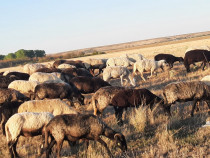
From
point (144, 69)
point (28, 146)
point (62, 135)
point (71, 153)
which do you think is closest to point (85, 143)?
point (71, 153)

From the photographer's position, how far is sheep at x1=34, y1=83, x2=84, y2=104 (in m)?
10.4

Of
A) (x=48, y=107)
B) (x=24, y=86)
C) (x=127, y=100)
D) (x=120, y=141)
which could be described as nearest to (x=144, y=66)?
(x=24, y=86)

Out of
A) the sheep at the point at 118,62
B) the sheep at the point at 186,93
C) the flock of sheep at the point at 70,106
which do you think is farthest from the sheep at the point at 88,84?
the sheep at the point at 118,62

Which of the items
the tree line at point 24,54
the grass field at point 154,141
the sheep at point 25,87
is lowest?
the grass field at point 154,141

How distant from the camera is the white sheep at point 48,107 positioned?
7746 mm

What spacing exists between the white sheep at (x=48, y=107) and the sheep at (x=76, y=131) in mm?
2054

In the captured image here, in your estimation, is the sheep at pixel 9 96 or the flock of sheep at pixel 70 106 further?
the sheep at pixel 9 96

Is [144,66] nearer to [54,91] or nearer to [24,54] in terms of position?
[54,91]

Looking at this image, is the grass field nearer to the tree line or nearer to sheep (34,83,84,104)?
sheep (34,83,84,104)

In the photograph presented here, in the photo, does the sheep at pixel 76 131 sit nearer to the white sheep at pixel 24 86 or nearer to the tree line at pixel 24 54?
the white sheep at pixel 24 86

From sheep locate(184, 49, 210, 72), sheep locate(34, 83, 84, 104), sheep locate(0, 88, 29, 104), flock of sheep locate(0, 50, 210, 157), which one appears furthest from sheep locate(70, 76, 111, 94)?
sheep locate(184, 49, 210, 72)

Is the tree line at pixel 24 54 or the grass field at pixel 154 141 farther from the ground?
the tree line at pixel 24 54

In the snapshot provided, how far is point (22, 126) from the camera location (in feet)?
20.1

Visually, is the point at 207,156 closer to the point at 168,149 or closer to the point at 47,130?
the point at 168,149
